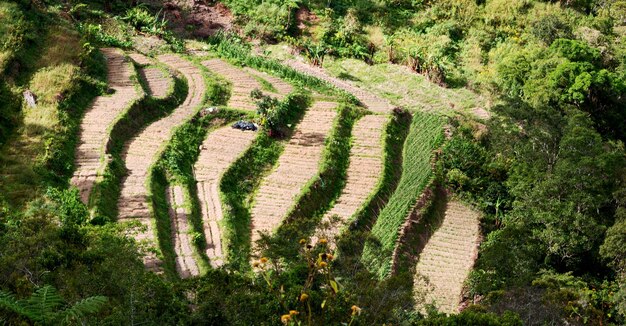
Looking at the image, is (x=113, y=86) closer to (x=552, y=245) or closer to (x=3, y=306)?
(x=552, y=245)

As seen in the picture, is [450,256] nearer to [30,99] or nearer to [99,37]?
[30,99]

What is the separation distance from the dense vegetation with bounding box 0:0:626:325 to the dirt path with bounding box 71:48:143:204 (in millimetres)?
488

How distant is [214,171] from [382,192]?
651cm

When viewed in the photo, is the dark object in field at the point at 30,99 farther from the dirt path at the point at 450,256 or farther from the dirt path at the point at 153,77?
the dirt path at the point at 450,256

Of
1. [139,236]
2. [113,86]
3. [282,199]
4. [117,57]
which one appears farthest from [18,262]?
[117,57]

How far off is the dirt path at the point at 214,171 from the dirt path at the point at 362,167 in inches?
155

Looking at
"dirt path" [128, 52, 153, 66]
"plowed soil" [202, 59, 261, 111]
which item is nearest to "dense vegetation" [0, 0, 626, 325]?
"plowed soil" [202, 59, 261, 111]

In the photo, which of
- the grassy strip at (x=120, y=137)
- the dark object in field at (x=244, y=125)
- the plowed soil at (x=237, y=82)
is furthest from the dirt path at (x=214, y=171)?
the grassy strip at (x=120, y=137)

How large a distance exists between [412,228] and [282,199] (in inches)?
195

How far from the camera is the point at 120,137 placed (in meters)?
30.2

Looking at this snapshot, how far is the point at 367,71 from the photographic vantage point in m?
41.3

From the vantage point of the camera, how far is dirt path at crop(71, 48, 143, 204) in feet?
87.2

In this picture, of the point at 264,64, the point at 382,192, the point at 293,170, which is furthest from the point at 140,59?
the point at 382,192

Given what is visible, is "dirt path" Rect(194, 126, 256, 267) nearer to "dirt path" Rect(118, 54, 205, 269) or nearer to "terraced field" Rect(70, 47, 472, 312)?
"terraced field" Rect(70, 47, 472, 312)
